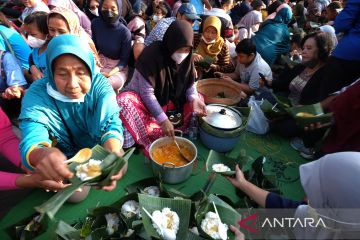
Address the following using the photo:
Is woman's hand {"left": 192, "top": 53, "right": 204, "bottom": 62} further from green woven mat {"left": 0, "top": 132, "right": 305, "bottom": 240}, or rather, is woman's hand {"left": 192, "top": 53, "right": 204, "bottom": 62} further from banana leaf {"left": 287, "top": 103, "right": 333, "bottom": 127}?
banana leaf {"left": 287, "top": 103, "right": 333, "bottom": 127}

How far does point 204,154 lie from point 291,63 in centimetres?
184

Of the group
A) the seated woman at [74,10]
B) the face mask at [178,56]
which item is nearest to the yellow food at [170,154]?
the face mask at [178,56]

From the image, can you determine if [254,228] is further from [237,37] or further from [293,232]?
[237,37]

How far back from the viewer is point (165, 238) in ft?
4.25

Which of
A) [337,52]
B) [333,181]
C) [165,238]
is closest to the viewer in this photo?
[333,181]

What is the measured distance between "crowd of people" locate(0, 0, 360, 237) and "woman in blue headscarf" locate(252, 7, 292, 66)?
0.05 ft

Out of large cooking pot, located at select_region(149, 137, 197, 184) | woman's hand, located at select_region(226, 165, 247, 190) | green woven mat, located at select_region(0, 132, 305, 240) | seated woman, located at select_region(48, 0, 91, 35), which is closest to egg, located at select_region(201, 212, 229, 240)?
woman's hand, located at select_region(226, 165, 247, 190)

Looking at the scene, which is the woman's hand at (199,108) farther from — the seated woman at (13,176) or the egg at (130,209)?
the seated woman at (13,176)

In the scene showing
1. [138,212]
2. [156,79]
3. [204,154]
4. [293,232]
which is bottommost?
[204,154]

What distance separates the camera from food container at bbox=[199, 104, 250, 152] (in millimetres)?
2295

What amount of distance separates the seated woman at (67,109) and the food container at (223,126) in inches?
36.0

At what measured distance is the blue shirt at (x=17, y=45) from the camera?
248cm

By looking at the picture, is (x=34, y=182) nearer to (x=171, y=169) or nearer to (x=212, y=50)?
(x=171, y=169)

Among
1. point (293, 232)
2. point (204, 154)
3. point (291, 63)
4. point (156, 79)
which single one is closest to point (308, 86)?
point (291, 63)
